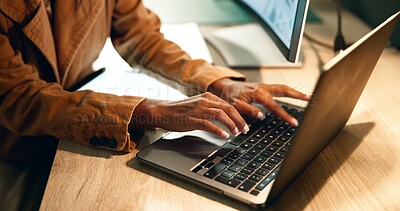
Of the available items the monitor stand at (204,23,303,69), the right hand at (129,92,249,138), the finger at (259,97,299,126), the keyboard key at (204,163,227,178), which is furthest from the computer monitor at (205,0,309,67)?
the keyboard key at (204,163,227,178)

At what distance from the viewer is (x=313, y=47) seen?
126 cm

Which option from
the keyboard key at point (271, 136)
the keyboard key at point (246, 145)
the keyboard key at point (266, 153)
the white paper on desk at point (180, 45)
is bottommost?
the white paper on desk at point (180, 45)

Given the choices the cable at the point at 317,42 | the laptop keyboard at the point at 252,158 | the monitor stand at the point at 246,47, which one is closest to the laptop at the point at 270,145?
the laptop keyboard at the point at 252,158

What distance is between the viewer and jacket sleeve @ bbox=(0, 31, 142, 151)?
0.77 m

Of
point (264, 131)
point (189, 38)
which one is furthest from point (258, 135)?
point (189, 38)

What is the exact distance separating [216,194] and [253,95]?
28 centimetres

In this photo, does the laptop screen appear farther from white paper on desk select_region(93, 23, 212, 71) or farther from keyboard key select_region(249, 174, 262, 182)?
keyboard key select_region(249, 174, 262, 182)

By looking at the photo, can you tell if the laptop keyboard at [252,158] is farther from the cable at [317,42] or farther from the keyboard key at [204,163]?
the cable at [317,42]

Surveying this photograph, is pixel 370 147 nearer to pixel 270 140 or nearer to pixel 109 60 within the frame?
pixel 270 140

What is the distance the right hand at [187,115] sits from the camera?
0.78m

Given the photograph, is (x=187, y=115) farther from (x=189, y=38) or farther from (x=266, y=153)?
(x=189, y=38)

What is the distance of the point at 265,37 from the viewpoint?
1309 mm

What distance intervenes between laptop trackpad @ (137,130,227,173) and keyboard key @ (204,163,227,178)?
0.03 metres

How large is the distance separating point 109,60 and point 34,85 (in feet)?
1.28
